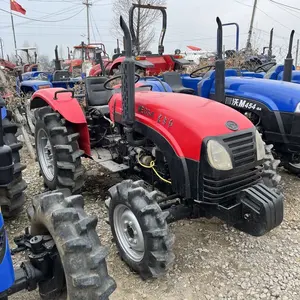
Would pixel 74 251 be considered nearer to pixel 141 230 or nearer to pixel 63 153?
pixel 141 230

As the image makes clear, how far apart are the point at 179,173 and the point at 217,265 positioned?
32.4 inches

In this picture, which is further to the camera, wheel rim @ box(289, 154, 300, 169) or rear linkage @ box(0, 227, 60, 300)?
wheel rim @ box(289, 154, 300, 169)

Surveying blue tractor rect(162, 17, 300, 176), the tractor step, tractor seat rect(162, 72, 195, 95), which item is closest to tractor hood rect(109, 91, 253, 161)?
the tractor step

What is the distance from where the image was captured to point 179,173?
98.9 inches

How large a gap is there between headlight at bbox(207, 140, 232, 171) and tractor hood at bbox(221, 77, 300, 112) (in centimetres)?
172

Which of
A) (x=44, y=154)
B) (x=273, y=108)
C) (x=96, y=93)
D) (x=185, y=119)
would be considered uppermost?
(x=185, y=119)

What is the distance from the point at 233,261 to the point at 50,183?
205cm

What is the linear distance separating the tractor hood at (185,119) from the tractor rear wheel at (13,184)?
114 cm

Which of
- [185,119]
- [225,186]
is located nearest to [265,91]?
[185,119]

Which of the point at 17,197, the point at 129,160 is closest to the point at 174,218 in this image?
the point at 129,160

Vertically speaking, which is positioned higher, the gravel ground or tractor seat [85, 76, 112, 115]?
tractor seat [85, 76, 112, 115]

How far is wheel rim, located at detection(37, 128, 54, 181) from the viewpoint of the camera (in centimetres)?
395

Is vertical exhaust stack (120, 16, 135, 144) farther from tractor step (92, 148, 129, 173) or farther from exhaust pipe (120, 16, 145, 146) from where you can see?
tractor step (92, 148, 129, 173)

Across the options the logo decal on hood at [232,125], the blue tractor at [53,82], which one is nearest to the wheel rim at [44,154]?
the logo decal on hood at [232,125]
